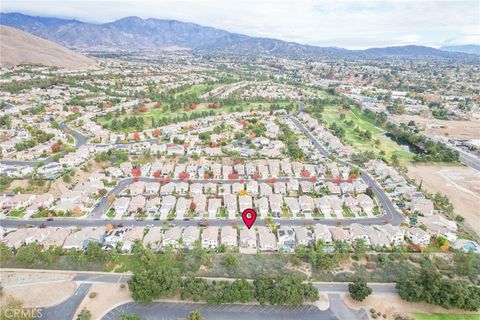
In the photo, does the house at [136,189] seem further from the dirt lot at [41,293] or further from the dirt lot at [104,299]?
the dirt lot at [104,299]

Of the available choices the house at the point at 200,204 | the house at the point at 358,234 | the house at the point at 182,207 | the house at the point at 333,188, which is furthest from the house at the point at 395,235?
the house at the point at 182,207

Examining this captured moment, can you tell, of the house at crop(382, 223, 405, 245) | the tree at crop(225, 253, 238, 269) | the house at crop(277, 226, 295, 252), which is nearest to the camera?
the tree at crop(225, 253, 238, 269)

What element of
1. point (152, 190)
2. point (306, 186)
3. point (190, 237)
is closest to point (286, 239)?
point (190, 237)

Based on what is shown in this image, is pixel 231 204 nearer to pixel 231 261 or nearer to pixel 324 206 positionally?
pixel 231 261

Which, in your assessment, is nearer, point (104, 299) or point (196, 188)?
point (104, 299)

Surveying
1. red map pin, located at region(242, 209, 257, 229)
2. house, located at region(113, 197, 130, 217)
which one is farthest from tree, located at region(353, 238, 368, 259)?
house, located at region(113, 197, 130, 217)

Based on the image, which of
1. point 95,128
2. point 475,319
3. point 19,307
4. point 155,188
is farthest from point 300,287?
point 95,128

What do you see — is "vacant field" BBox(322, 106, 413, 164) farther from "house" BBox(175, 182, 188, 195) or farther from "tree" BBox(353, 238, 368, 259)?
"house" BBox(175, 182, 188, 195)
